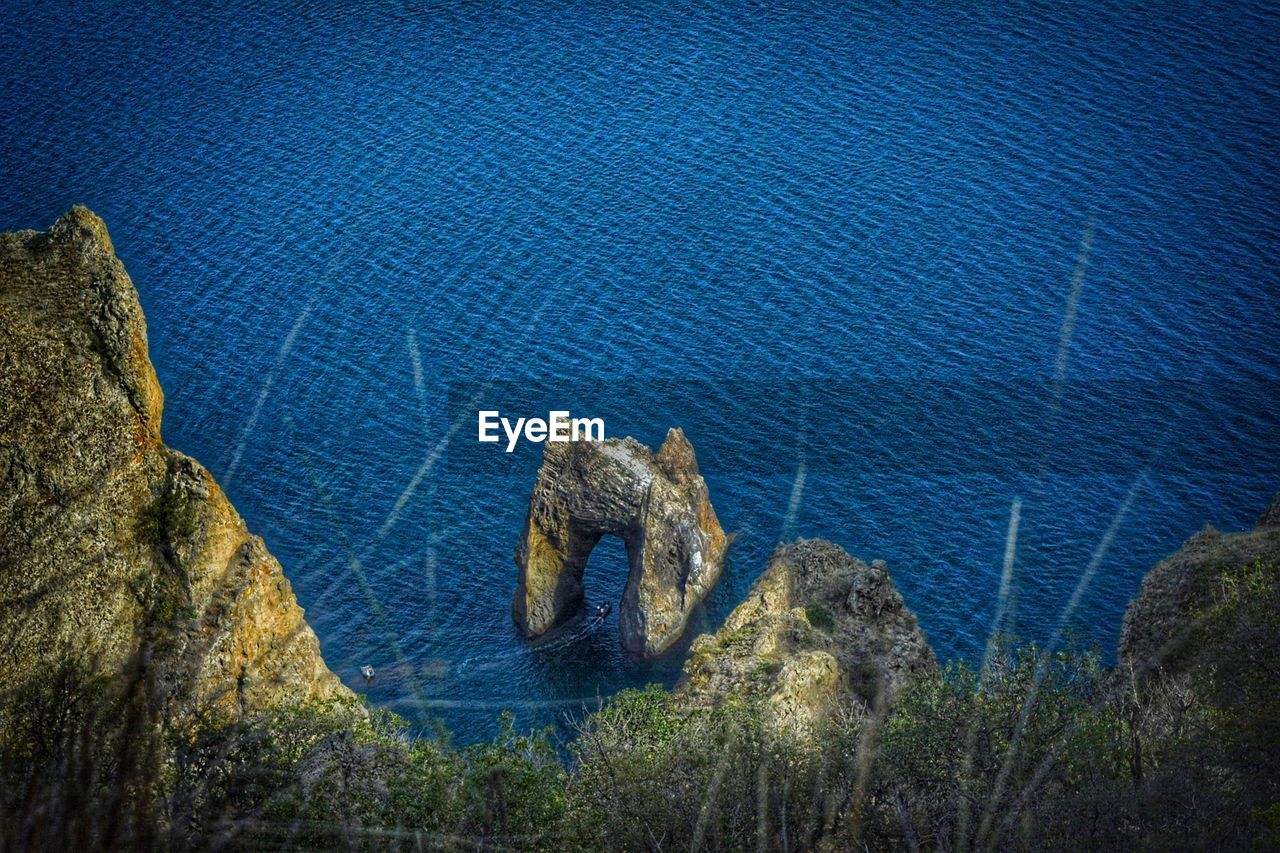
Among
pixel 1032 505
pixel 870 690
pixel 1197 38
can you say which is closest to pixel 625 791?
pixel 870 690

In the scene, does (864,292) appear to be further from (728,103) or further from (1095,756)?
(1095,756)

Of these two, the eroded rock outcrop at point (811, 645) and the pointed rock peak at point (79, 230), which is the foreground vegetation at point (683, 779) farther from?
the pointed rock peak at point (79, 230)

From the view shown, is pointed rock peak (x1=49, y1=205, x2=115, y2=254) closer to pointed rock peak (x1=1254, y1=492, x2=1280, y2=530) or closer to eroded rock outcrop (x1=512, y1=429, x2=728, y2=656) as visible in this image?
eroded rock outcrop (x1=512, y1=429, x2=728, y2=656)

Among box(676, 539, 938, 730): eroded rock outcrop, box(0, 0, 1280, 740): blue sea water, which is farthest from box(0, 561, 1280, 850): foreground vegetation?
box(0, 0, 1280, 740): blue sea water

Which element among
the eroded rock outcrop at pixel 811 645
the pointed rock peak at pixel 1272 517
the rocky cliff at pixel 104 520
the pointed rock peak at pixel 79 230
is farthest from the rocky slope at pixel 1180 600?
the pointed rock peak at pixel 79 230

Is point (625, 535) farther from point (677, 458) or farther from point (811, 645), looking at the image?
point (811, 645)

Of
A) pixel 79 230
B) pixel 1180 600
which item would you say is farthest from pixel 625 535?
pixel 79 230
